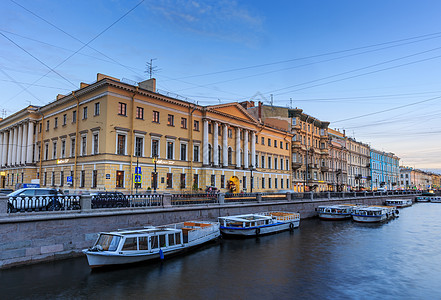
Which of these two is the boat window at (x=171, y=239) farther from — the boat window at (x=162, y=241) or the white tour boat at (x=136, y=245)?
the boat window at (x=162, y=241)

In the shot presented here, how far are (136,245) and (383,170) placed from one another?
112 meters

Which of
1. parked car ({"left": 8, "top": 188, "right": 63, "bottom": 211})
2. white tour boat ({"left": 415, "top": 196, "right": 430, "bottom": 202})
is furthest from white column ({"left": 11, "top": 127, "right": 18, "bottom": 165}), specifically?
white tour boat ({"left": 415, "top": 196, "right": 430, "bottom": 202})

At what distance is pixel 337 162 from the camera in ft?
252

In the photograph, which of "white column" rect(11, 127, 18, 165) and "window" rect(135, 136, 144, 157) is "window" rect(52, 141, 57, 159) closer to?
"window" rect(135, 136, 144, 157)

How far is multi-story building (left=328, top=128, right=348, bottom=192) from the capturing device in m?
72.6

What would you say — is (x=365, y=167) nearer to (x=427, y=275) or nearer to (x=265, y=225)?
(x=265, y=225)

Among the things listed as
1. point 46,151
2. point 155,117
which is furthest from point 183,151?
point 46,151

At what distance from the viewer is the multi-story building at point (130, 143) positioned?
32.5 meters

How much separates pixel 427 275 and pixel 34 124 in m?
46.9

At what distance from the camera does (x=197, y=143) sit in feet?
136

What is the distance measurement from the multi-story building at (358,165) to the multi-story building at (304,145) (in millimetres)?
18917

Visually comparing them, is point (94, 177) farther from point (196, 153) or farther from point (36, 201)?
point (36, 201)

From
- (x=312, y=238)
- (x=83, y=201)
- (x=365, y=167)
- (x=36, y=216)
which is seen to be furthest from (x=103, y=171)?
(x=365, y=167)

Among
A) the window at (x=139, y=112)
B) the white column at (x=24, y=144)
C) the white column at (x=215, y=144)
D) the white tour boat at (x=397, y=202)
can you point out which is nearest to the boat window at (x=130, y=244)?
the window at (x=139, y=112)
